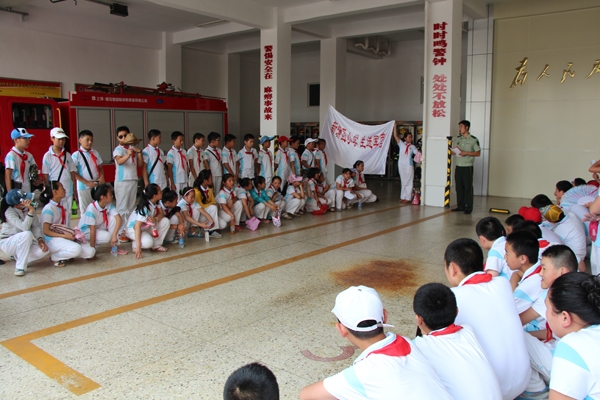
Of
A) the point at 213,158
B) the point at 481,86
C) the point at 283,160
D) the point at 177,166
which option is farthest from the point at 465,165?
the point at 177,166

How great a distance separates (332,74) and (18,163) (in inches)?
381

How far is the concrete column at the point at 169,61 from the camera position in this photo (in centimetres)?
1512

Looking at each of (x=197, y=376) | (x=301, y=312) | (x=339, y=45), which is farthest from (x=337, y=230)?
(x=339, y=45)

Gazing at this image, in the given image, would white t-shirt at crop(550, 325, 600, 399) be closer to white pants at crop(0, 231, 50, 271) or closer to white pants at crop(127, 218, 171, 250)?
white pants at crop(0, 231, 50, 271)

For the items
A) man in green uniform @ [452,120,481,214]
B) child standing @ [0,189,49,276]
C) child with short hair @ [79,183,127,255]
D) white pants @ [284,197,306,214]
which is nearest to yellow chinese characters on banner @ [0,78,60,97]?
white pants @ [284,197,306,214]

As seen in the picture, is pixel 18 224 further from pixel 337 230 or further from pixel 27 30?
pixel 27 30

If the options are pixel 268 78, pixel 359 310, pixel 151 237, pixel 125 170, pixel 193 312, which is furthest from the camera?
pixel 268 78

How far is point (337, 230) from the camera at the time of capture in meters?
8.30

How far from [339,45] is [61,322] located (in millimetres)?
12211

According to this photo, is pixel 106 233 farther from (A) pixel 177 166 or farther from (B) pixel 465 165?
(B) pixel 465 165

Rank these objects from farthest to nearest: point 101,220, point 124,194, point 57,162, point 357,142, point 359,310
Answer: point 357,142
point 124,194
point 57,162
point 101,220
point 359,310

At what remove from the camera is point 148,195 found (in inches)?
252

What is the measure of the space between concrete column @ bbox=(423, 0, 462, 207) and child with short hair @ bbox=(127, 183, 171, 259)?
6358 mm

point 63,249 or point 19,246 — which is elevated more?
point 19,246
